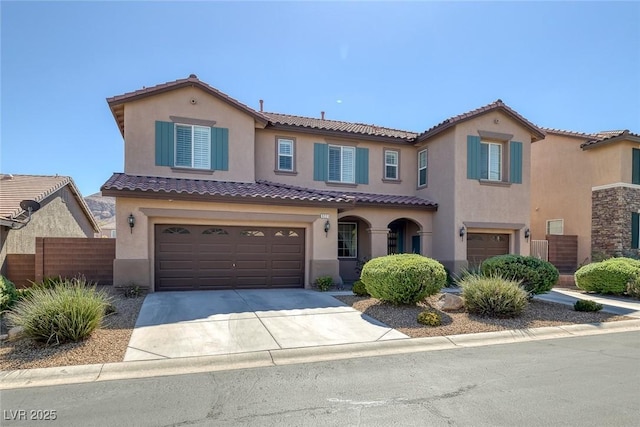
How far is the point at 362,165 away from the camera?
16.9 m

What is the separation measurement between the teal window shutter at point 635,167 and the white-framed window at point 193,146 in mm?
19914

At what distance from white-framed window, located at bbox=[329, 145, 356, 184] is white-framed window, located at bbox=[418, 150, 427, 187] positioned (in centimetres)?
337

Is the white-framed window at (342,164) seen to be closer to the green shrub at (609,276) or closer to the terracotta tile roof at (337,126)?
the terracotta tile roof at (337,126)

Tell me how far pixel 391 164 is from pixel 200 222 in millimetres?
9357

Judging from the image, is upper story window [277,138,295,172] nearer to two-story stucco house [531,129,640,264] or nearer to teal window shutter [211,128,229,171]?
teal window shutter [211,128,229,171]

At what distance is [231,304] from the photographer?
1041 cm

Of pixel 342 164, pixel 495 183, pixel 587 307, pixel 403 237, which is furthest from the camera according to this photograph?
pixel 403 237

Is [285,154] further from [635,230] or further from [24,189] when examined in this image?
[635,230]

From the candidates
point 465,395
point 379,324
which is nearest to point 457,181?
point 379,324

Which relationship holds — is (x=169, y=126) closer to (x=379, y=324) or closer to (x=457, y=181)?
(x=379, y=324)

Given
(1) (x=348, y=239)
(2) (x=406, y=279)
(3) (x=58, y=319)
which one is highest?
(1) (x=348, y=239)

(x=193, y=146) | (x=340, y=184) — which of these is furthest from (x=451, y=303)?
(x=193, y=146)

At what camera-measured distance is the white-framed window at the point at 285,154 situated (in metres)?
15.8

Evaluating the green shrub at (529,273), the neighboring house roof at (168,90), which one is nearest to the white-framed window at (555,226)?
the green shrub at (529,273)
